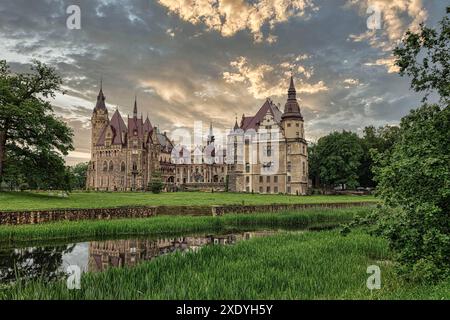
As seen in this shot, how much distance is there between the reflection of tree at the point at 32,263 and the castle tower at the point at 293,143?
5595cm

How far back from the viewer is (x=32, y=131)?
111 ft

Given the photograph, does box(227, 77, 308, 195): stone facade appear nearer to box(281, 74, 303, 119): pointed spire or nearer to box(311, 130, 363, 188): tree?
box(281, 74, 303, 119): pointed spire

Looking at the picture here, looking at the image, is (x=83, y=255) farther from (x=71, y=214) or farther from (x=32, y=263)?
(x=71, y=214)

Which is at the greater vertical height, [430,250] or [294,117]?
[294,117]

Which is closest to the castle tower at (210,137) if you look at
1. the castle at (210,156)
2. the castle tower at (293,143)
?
the castle at (210,156)

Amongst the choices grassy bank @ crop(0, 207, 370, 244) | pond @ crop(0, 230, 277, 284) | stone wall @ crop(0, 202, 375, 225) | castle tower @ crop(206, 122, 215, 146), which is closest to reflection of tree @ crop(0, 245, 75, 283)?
pond @ crop(0, 230, 277, 284)

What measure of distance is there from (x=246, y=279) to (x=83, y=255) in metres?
9.62

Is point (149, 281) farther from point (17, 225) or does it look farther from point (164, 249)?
point (17, 225)

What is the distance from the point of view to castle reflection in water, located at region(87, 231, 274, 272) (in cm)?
1468

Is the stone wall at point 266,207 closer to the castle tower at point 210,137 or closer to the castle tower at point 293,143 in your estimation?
the castle tower at point 293,143

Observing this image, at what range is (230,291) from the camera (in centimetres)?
845

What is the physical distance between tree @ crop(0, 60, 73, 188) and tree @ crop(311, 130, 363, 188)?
178ft
